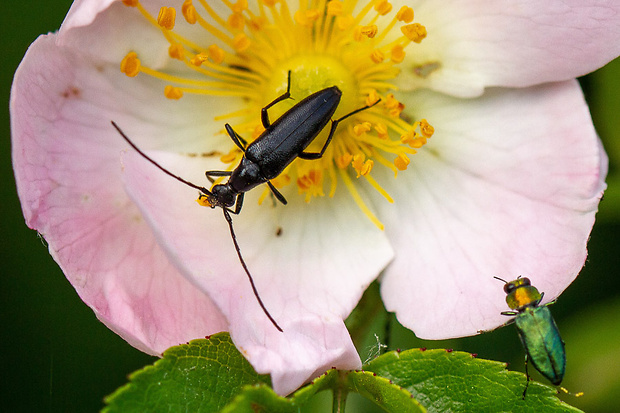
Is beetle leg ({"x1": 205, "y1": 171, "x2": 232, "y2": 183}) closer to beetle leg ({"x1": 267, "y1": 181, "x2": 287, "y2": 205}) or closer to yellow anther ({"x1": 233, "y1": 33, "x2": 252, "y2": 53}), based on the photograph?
beetle leg ({"x1": 267, "y1": 181, "x2": 287, "y2": 205})

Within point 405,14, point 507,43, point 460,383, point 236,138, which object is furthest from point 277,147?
point 460,383

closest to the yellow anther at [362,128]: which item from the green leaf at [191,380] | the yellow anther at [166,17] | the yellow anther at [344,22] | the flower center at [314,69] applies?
the flower center at [314,69]

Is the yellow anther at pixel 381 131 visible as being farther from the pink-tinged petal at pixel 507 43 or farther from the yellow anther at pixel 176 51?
the yellow anther at pixel 176 51

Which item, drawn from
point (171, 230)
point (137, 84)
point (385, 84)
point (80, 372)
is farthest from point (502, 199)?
point (80, 372)

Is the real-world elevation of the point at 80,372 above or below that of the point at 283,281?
below

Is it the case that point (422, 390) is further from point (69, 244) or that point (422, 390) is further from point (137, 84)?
point (137, 84)

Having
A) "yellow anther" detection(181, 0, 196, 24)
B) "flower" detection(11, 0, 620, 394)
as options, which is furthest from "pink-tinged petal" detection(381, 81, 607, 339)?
"yellow anther" detection(181, 0, 196, 24)
